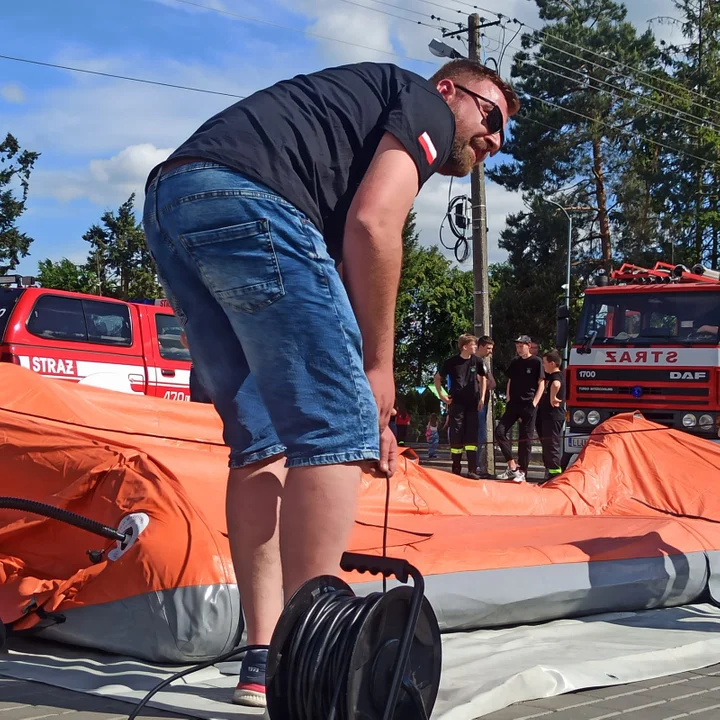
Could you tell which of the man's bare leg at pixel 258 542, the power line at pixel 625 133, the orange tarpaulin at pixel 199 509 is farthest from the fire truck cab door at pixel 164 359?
the power line at pixel 625 133

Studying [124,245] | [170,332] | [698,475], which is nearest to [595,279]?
[170,332]

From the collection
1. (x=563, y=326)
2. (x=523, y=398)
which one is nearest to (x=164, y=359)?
(x=523, y=398)

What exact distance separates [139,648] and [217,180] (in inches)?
60.2

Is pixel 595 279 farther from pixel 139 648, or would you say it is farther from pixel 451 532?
pixel 139 648

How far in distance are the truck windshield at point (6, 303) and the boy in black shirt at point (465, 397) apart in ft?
18.7

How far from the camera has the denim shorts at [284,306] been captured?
236cm

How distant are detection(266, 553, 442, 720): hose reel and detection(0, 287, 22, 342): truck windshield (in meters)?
11.7

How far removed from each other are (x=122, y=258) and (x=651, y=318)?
6001 cm

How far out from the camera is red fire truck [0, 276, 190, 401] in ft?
42.6

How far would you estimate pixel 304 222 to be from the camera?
242 cm

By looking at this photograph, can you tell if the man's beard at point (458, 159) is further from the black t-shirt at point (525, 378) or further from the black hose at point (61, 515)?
the black t-shirt at point (525, 378)

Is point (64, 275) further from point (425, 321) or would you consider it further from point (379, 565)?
point (379, 565)

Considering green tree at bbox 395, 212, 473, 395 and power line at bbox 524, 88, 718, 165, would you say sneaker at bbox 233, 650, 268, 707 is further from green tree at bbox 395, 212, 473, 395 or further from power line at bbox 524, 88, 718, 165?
green tree at bbox 395, 212, 473, 395

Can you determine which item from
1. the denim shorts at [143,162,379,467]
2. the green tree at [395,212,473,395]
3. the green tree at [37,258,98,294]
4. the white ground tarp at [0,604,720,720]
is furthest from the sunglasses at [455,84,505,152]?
the green tree at [37,258,98,294]
